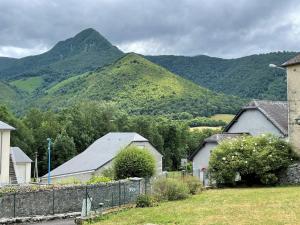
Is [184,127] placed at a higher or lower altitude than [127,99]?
lower

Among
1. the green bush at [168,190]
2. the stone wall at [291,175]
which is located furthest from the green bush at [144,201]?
the stone wall at [291,175]

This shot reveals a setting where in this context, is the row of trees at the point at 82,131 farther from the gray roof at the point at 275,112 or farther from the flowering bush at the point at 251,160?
the flowering bush at the point at 251,160

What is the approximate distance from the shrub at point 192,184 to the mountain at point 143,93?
329 ft

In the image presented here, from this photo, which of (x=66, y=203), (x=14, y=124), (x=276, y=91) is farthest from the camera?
(x=276, y=91)

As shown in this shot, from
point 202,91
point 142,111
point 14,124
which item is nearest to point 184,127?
point 142,111

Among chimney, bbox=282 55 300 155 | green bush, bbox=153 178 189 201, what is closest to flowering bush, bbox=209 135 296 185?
chimney, bbox=282 55 300 155

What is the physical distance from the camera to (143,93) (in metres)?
146

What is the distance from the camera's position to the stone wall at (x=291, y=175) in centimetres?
3716

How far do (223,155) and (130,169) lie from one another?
298 inches

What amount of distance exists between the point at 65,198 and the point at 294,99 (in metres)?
20.6

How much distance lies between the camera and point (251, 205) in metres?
24.4

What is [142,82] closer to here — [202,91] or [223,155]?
[202,91]

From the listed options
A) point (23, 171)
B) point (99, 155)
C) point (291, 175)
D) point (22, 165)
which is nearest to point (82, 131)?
point (23, 171)

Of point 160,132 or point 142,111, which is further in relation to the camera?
point 142,111
